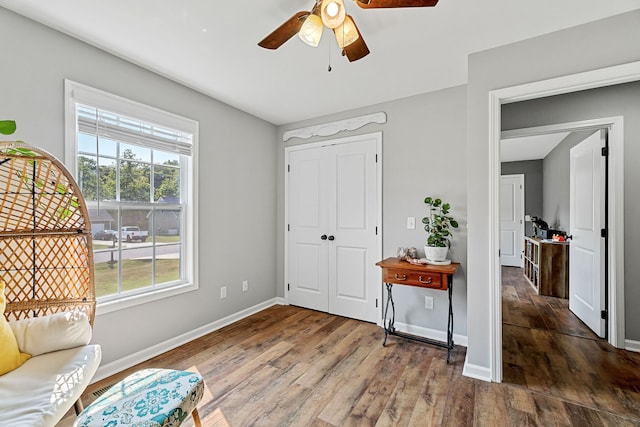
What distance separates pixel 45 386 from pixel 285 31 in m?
2.04

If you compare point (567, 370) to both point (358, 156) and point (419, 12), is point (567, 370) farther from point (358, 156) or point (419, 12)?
point (419, 12)

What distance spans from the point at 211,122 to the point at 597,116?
3.71 metres

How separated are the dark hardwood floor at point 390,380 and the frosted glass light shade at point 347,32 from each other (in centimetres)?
216

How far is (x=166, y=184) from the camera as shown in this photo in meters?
2.71

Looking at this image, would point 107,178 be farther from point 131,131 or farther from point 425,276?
point 425,276

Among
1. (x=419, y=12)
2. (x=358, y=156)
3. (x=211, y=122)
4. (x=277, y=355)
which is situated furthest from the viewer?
(x=358, y=156)

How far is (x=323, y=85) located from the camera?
2.76 meters

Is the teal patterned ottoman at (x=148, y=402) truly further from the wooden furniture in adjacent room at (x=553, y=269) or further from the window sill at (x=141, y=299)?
the wooden furniture in adjacent room at (x=553, y=269)

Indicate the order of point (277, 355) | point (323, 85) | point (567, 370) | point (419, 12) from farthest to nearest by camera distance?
1. point (323, 85)
2. point (277, 355)
3. point (567, 370)
4. point (419, 12)

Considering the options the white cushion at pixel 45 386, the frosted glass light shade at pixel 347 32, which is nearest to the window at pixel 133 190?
the white cushion at pixel 45 386

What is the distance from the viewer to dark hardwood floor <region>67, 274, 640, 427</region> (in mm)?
1770

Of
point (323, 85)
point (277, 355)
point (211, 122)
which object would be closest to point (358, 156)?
point (323, 85)

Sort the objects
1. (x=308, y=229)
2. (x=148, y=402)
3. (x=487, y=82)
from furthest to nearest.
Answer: (x=308, y=229) → (x=487, y=82) → (x=148, y=402)

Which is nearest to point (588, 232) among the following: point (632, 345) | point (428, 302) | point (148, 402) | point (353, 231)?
point (632, 345)
